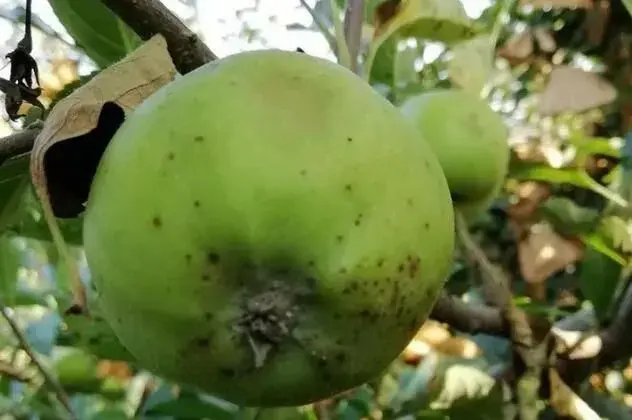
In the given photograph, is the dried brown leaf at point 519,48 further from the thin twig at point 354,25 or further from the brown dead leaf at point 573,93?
the thin twig at point 354,25

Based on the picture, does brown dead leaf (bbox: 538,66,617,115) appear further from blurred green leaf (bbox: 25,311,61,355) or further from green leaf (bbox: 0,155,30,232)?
green leaf (bbox: 0,155,30,232)

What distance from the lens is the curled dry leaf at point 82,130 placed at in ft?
1.66

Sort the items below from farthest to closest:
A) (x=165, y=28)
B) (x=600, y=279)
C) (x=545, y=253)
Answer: (x=545, y=253) → (x=600, y=279) → (x=165, y=28)

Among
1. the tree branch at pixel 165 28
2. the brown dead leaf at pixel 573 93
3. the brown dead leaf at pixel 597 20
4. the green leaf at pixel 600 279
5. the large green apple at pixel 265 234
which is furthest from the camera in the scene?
the brown dead leaf at pixel 597 20

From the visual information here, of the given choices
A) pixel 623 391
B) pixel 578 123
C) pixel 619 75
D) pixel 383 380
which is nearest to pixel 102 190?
pixel 383 380

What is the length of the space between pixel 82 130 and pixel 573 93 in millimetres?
1111

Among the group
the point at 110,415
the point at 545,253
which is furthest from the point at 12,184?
the point at 545,253

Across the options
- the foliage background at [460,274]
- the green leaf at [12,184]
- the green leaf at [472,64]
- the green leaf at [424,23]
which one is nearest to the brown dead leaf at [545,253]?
A: the foliage background at [460,274]

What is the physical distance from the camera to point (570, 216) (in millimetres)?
1238

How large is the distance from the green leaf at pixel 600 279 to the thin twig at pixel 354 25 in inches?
19.9

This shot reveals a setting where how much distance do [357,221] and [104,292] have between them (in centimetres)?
13

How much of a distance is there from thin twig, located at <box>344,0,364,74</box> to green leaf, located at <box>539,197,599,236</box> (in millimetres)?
506

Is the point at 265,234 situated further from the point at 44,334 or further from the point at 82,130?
the point at 44,334

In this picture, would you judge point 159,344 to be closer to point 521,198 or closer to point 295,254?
point 295,254
